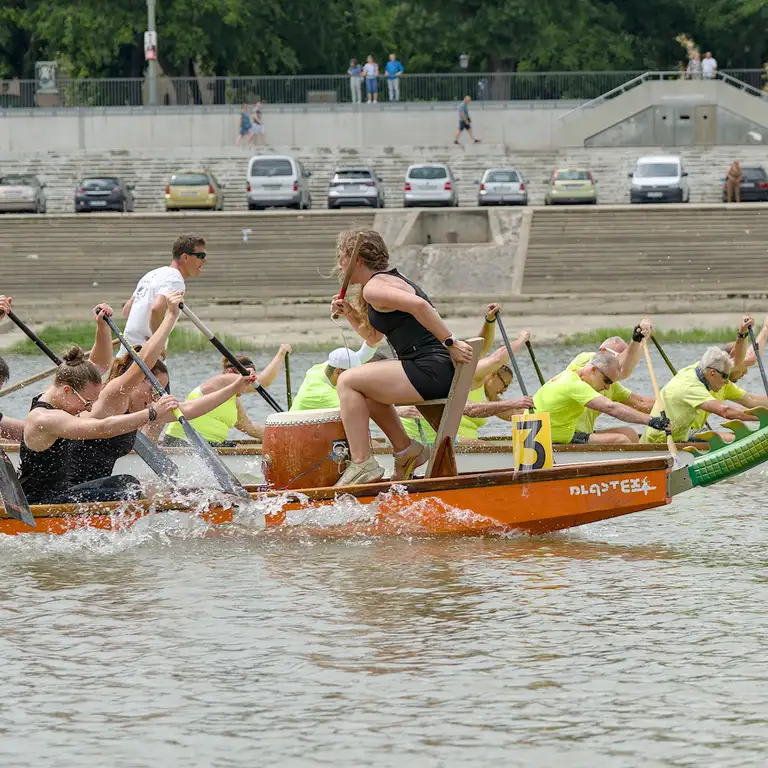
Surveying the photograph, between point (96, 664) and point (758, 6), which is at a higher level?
point (758, 6)

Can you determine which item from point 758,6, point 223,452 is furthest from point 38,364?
point 758,6

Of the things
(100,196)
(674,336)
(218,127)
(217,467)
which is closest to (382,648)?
(217,467)

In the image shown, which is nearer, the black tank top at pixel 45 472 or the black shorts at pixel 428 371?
the black shorts at pixel 428 371

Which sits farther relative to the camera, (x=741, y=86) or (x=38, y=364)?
(x=741, y=86)

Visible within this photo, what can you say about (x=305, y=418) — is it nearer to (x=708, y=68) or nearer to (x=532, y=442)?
(x=532, y=442)

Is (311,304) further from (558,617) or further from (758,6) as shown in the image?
(758,6)

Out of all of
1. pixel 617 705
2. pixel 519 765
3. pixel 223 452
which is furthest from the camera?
pixel 223 452

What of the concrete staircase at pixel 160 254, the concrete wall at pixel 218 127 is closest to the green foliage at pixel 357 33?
the concrete wall at pixel 218 127

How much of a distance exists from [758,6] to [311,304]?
32144 millimetres

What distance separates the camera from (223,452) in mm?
13953

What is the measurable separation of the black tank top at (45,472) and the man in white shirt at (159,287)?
5.43ft

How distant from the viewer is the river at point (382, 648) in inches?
269

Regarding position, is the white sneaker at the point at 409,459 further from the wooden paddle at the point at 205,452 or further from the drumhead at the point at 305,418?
the wooden paddle at the point at 205,452

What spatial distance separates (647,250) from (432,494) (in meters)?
27.2
